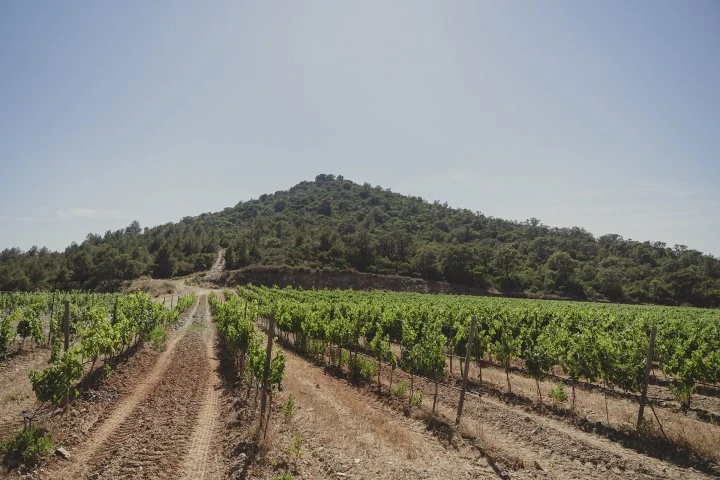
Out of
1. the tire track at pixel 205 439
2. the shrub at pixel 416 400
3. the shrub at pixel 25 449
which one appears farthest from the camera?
the shrub at pixel 416 400

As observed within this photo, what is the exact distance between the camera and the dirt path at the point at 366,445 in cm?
937

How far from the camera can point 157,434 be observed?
1054cm

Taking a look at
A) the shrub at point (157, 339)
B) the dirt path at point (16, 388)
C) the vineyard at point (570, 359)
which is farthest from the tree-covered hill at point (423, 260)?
the dirt path at point (16, 388)

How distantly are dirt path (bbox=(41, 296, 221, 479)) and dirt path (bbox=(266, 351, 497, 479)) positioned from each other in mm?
2416

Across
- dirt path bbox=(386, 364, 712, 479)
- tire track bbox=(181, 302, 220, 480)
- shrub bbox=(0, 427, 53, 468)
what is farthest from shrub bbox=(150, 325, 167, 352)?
dirt path bbox=(386, 364, 712, 479)

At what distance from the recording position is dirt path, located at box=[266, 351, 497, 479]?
9.37 m

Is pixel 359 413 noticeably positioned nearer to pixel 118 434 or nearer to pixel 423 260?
pixel 118 434

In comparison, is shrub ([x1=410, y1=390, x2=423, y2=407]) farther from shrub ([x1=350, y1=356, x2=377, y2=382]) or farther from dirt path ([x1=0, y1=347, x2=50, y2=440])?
dirt path ([x1=0, y1=347, x2=50, y2=440])

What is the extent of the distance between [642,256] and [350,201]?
106158 millimetres

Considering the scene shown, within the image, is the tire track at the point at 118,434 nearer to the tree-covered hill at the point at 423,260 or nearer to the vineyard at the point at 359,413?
the vineyard at the point at 359,413

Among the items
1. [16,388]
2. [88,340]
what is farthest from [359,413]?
[16,388]

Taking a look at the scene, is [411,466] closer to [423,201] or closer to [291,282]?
[291,282]

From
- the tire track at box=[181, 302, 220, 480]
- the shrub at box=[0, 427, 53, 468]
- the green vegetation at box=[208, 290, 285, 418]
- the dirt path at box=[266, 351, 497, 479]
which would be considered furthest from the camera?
the green vegetation at box=[208, 290, 285, 418]

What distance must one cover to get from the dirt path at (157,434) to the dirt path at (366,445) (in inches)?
95.1
